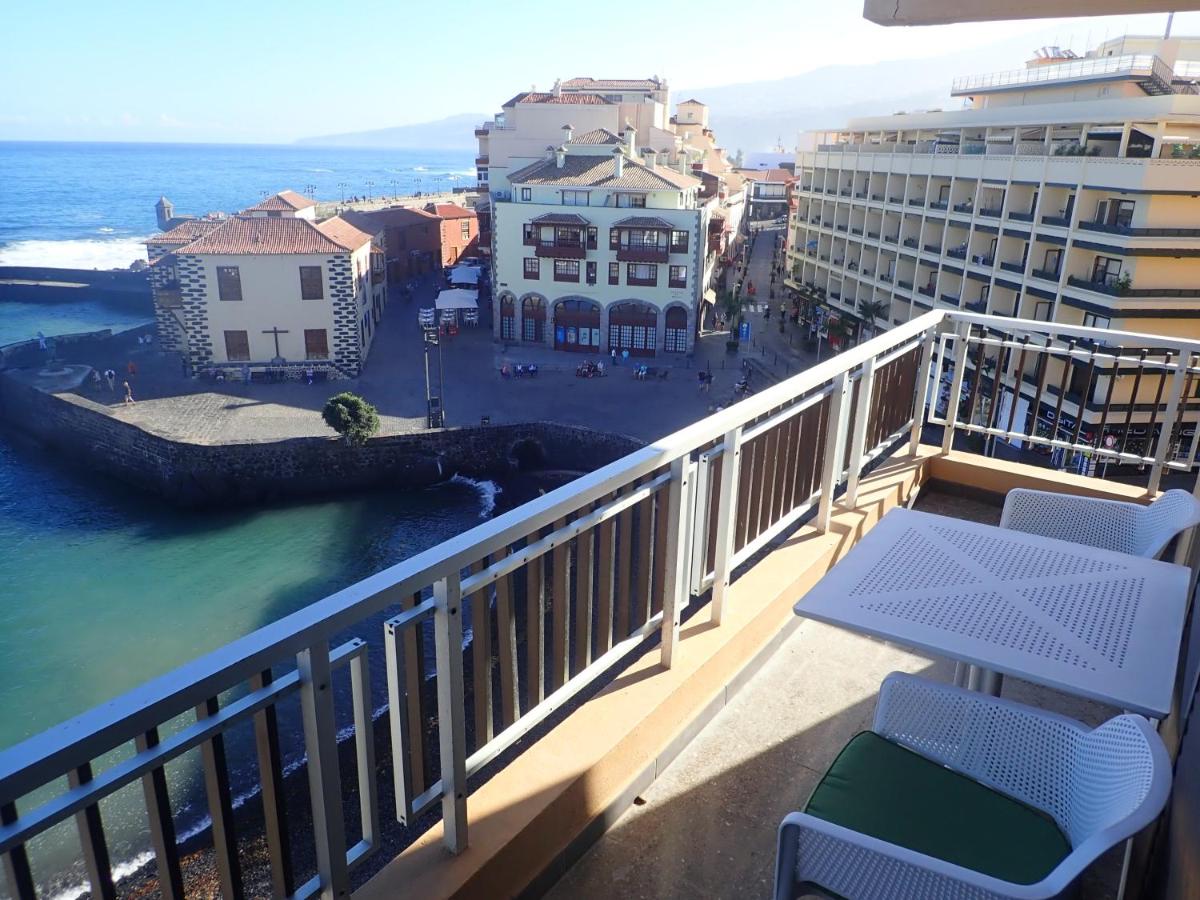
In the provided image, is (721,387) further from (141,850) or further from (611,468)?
(611,468)

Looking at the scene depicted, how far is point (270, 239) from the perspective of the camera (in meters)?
33.8

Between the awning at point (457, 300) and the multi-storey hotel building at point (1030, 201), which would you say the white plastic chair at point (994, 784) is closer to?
the multi-storey hotel building at point (1030, 201)

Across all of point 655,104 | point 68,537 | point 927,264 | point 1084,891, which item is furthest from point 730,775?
point 655,104

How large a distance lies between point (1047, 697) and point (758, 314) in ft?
158

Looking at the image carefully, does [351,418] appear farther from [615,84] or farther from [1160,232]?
[615,84]

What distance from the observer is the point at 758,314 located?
5028 cm

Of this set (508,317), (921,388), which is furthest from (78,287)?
(921,388)

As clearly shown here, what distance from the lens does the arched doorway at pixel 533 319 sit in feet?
123

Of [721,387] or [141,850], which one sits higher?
[721,387]

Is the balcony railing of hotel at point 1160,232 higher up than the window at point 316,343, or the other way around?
the balcony railing of hotel at point 1160,232

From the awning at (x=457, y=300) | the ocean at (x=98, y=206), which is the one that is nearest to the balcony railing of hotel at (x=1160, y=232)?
the awning at (x=457, y=300)

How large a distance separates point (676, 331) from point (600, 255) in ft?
14.4

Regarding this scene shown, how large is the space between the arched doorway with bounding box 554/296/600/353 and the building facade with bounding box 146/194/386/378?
817cm

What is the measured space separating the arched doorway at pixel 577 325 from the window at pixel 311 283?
31.0ft
